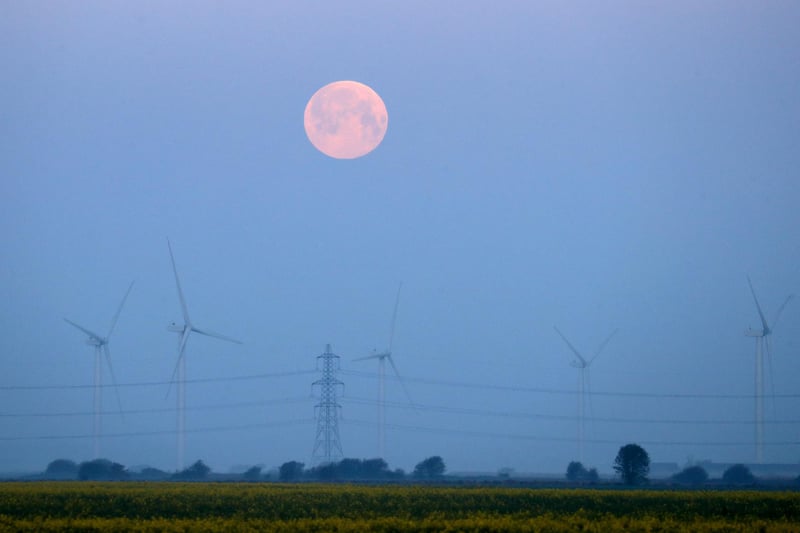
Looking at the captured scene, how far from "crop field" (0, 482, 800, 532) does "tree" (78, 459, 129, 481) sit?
3143 inches

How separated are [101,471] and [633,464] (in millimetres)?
72850

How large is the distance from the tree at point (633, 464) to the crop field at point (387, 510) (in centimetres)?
5146

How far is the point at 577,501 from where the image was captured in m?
59.4

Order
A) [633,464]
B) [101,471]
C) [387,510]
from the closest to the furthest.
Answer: [387,510] < [633,464] < [101,471]

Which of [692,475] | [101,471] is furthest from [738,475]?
[101,471]

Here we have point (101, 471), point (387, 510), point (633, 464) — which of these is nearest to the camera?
point (387, 510)

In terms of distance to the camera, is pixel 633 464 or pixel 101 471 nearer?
pixel 633 464

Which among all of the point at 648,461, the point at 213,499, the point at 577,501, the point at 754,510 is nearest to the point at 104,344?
the point at 648,461

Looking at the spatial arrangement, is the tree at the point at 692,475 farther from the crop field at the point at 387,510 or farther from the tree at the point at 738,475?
the crop field at the point at 387,510

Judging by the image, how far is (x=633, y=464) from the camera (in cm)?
11512

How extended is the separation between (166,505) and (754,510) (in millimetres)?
29509

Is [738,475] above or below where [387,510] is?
above

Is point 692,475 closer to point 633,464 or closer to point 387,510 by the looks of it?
point 633,464

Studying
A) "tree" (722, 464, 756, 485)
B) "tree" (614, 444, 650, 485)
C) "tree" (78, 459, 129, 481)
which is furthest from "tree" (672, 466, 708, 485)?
"tree" (78, 459, 129, 481)
